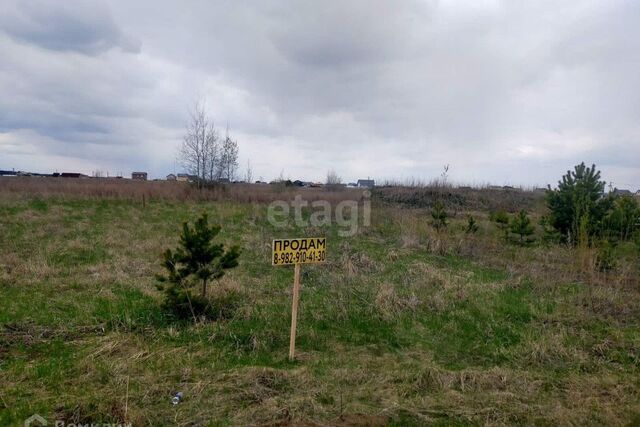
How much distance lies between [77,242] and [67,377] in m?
7.95

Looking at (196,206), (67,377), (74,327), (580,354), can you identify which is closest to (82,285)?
(74,327)

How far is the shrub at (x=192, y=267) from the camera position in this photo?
5.47 metres

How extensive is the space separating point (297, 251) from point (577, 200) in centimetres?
931

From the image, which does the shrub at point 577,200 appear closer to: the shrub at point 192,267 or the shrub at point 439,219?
the shrub at point 439,219

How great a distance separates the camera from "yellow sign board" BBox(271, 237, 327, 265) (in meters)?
4.33

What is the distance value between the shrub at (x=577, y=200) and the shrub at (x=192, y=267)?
29.8ft

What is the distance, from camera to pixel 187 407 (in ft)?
11.1

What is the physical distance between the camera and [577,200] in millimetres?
10672

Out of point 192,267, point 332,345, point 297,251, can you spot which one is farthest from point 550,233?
point 192,267

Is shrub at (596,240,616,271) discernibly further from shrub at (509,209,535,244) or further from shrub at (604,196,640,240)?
shrub at (509,209,535,244)

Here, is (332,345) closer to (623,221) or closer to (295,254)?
(295,254)

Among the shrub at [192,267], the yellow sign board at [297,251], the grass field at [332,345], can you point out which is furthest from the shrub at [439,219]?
the yellow sign board at [297,251]

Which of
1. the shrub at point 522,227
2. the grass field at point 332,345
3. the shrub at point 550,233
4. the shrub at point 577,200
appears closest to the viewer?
the grass field at point 332,345

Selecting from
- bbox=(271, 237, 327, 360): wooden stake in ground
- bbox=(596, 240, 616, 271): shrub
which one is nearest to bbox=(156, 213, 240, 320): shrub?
bbox=(271, 237, 327, 360): wooden stake in ground
